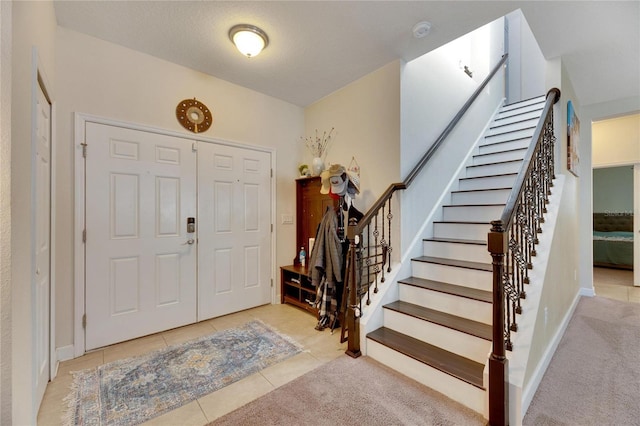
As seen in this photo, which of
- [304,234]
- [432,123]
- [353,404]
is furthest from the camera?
[304,234]

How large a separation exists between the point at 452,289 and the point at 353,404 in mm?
1232

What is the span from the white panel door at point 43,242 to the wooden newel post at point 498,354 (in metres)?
2.62

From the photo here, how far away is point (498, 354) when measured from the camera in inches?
59.2

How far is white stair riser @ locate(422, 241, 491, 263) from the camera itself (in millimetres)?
2531

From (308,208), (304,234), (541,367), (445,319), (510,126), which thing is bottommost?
(541,367)

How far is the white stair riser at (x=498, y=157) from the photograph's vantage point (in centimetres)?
349

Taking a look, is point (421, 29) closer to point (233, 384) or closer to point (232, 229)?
point (232, 229)

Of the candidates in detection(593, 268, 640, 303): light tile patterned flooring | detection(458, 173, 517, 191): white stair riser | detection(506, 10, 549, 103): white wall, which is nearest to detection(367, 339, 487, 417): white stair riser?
detection(458, 173, 517, 191): white stair riser

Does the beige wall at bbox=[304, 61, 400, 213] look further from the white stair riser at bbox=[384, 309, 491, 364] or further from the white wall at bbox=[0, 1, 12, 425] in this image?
the white wall at bbox=[0, 1, 12, 425]

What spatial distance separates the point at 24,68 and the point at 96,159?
1212mm

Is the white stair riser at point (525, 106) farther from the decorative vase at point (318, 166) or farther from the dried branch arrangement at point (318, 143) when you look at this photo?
the decorative vase at point (318, 166)

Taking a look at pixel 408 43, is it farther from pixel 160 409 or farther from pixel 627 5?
pixel 160 409

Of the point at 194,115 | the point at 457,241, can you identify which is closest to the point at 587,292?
the point at 457,241

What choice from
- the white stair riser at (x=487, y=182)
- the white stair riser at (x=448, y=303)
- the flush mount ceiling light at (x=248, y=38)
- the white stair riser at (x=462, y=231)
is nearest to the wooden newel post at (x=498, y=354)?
the white stair riser at (x=448, y=303)
